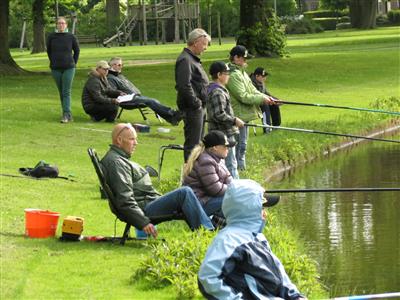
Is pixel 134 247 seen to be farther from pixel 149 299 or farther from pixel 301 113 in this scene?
pixel 301 113

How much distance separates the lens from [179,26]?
71.9 m

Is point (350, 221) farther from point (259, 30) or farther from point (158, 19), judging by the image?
point (158, 19)

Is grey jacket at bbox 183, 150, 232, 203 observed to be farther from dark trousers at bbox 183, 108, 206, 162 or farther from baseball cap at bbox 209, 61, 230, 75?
dark trousers at bbox 183, 108, 206, 162

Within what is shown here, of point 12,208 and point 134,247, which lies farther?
point 12,208

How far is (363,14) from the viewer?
75500 mm

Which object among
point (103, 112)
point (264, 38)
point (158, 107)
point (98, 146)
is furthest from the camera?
point (264, 38)

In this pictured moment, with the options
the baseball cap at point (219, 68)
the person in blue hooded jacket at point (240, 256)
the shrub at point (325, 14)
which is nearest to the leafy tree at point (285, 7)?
the shrub at point (325, 14)

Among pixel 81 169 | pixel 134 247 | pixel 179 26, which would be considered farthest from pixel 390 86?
pixel 179 26

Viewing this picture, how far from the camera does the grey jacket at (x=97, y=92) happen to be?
21.0m

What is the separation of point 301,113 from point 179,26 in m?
46.7

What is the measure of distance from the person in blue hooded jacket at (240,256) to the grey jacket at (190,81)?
6.91 m

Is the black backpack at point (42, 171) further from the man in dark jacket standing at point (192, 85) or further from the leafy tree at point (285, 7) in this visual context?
the leafy tree at point (285, 7)

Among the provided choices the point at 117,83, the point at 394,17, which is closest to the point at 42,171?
the point at 117,83

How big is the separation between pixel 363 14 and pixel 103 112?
55.9 m
